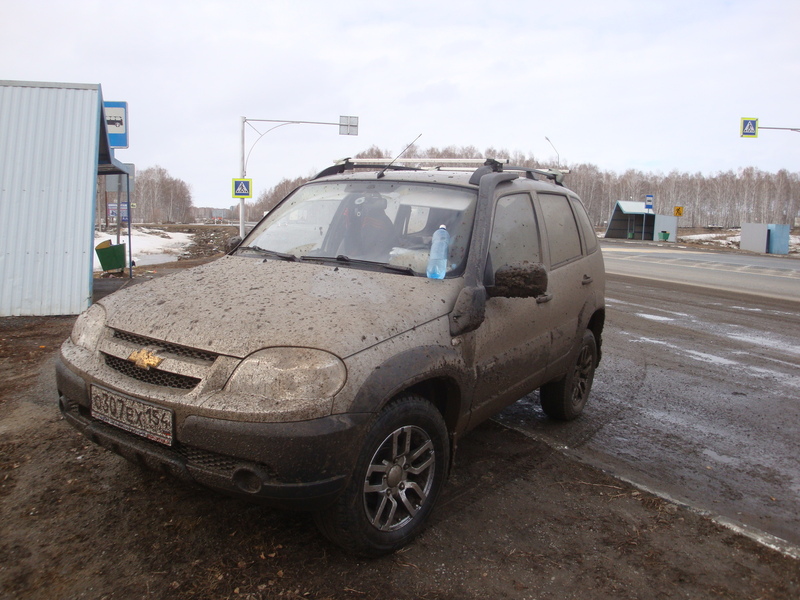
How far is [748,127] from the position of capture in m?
27.9

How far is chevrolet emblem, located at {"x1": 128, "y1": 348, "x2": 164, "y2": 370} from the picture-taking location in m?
2.70

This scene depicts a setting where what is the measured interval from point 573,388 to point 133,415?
11.1 feet

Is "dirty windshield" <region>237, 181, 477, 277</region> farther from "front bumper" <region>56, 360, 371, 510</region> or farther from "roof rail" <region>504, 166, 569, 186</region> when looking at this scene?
"front bumper" <region>56, 360, 371, 510</region>

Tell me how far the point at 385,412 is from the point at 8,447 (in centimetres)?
279

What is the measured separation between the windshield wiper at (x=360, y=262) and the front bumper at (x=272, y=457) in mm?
1070

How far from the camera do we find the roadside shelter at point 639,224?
49.5 meters

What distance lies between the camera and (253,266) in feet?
11.9

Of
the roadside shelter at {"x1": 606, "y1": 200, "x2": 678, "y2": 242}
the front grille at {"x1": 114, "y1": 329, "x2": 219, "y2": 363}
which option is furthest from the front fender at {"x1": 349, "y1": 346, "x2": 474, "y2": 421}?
the roadside shelter at {"x1": 606, "y1": 200, "x2": 678, "y2": 242}

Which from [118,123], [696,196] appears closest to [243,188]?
[118,123]

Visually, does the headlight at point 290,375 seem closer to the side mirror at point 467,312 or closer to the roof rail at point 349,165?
the side mirror at point 467,312

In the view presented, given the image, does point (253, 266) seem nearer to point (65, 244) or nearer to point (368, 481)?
point (368, 481)

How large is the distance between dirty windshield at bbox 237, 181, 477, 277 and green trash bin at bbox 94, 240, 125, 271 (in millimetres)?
12445

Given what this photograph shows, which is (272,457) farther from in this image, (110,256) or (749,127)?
(749,127)

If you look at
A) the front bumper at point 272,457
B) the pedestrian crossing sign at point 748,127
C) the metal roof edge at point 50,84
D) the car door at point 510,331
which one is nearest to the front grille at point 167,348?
the front bumper at point 272,457
